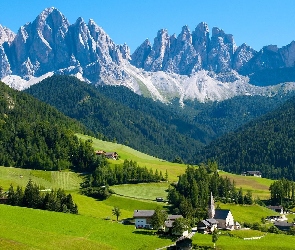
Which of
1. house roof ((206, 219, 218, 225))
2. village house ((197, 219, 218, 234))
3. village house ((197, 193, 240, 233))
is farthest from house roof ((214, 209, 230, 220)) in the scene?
village house ((197, 219, 218, 234))

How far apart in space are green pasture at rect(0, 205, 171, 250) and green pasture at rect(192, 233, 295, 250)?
9.46 meters

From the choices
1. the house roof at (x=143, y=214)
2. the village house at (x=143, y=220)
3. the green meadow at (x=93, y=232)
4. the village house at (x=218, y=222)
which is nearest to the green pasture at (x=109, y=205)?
the green meadow at (x=93, y=232)

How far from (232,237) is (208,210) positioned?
90.8 ft

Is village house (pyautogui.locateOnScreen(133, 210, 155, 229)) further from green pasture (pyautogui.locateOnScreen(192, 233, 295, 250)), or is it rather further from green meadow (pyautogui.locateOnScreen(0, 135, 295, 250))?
green pasture (pyautogui.locateOnScreen(192, 233, 295, 250))

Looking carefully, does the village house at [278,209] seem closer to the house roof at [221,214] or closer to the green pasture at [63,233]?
the house roof at [221,214]

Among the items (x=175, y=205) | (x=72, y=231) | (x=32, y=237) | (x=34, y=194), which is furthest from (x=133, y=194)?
(x=32, y=237)

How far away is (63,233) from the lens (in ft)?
323

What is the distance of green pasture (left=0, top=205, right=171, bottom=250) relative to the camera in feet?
282

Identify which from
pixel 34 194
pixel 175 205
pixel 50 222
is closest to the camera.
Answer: pixel 50 222

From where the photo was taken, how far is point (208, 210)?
14562 centimetres

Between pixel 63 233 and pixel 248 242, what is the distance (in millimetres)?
42768

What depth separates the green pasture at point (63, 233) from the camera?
85.8 metres

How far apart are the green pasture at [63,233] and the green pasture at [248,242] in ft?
31.0

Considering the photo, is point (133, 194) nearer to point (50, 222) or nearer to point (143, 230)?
point (143, 230)
